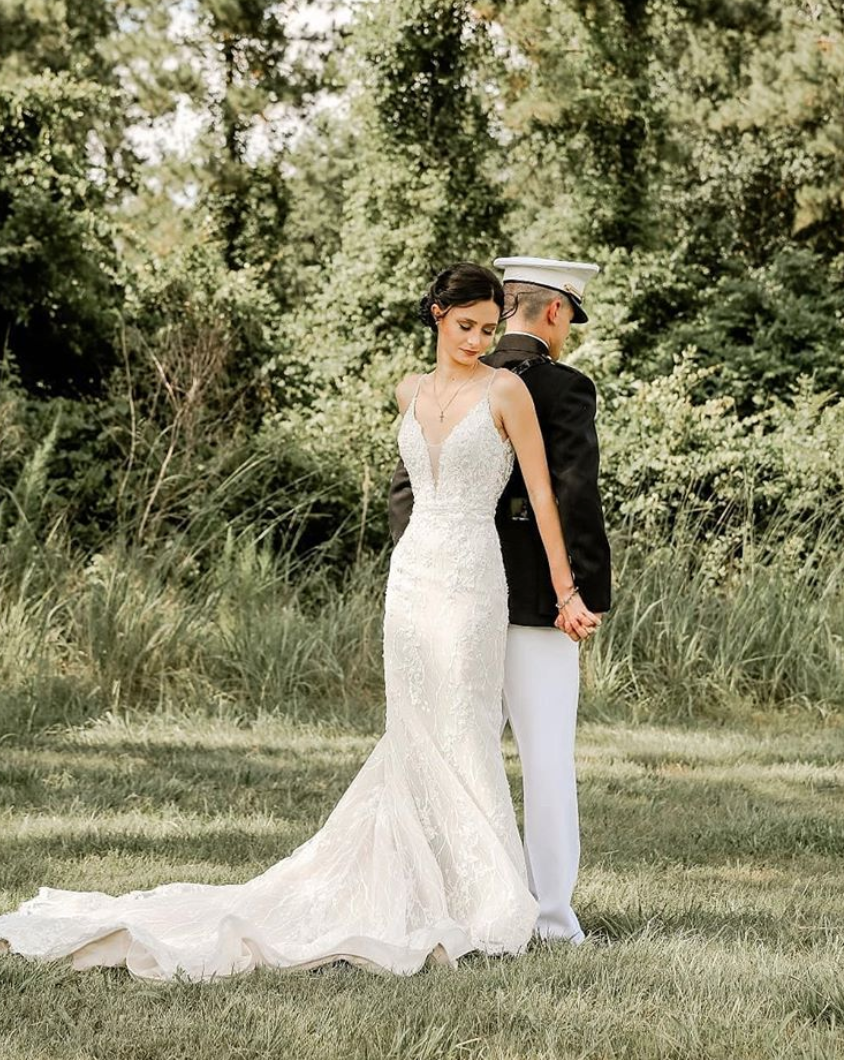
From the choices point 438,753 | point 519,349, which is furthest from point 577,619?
point 519,349

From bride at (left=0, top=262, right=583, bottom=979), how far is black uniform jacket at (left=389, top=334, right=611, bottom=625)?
5 cm

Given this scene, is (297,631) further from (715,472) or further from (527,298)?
(527,298)

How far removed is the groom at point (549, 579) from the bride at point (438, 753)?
0.06 m

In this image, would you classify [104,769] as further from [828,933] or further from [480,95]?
[480,95]

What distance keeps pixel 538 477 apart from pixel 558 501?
10cm

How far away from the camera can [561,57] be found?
19.0 m

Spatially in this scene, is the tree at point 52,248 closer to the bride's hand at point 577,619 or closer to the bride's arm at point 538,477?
the bride's arm at point 538,477

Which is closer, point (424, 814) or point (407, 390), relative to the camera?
point (424, 814)

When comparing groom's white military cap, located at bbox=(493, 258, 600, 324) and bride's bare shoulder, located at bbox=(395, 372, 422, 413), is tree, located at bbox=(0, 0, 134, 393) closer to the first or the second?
bride's bare shoulder, located at bbox=(395, 372, 422, 413)

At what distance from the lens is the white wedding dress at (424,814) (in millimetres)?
3791

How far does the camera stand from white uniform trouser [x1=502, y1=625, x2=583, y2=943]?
12.9ft

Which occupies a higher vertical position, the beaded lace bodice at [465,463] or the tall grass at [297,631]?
the beaded lace bodice at [465,463]

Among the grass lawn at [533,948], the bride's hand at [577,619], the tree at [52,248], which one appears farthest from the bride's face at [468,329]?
the tree at [52,248]

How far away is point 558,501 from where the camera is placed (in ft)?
12.9
